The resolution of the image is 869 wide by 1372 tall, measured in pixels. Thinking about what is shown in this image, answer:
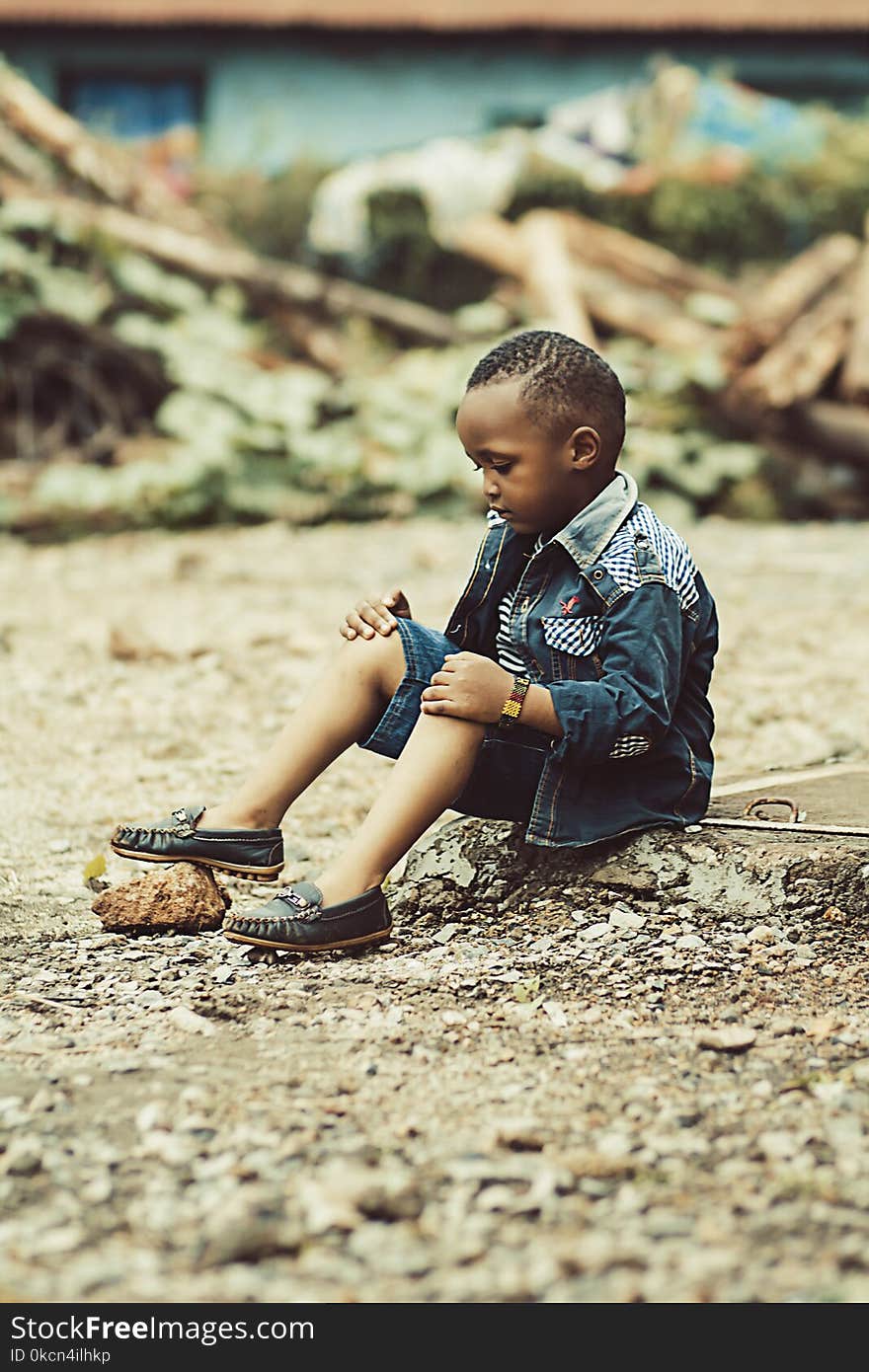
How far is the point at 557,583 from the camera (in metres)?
2.66

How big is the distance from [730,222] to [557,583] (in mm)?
8539

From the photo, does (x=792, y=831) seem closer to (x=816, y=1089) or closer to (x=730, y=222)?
(x=816, y=1089)

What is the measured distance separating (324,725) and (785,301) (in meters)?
6.38

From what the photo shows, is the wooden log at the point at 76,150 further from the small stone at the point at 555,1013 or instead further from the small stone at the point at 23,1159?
the small stone at the point at 23,1159

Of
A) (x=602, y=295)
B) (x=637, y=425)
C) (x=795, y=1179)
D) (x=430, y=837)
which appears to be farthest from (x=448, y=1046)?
(x=602, y=295)

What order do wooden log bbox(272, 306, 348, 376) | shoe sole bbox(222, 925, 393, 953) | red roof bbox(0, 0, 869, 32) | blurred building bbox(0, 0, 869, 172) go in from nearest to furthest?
1. shoe sole bbox(222, 925, 393, 953)
2. wooden log bbox(272, 306, 348, 376)
3. red roof bbox(0, 0, 869, 32)
4. blurred building bbox(0, 0, 869, 172)

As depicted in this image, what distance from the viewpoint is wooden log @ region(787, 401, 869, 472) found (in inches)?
320

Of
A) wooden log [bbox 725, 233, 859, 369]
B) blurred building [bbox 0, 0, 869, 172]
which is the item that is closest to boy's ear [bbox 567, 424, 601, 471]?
wooden log [bbox 725, 233, 859, 369]

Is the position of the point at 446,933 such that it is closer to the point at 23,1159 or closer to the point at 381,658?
the point at 381,658

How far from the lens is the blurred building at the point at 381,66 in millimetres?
12352

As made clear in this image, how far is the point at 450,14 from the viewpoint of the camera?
40.0 ft

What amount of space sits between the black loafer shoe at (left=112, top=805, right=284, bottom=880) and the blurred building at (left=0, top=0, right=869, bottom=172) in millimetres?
10527

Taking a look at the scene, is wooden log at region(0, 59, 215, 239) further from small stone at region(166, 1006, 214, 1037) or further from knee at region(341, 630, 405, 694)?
small stone at region(166, 1006, 214, 1037)

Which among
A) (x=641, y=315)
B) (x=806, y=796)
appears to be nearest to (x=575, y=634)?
(x=806, y=796)
